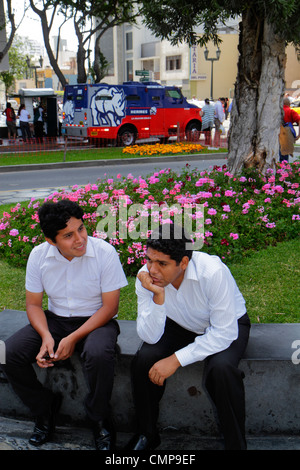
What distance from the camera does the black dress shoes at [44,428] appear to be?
117 inches

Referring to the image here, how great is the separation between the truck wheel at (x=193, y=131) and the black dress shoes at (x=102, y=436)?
674 inches

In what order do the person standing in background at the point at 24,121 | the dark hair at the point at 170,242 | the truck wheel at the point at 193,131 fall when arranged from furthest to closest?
the person standing in background at the point at 24,121 < the truck wheel at the point at 193,131 < the dark hair at the point at 170,242

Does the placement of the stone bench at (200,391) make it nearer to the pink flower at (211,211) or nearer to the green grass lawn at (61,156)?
the pink flower at (211,211)

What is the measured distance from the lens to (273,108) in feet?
23.9

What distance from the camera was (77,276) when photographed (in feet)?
10.3

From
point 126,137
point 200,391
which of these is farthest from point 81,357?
point 126,137

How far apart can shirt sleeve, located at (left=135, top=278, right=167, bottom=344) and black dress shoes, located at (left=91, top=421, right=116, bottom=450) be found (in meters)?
0.54

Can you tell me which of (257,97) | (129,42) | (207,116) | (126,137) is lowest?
(126,137)

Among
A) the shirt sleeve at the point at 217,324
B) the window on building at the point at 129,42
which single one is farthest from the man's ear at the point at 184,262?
the window on building at the point at 129,42

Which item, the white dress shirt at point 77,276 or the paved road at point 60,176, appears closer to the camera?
the white dress shirt at point 77,276

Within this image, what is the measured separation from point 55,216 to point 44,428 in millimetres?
1242

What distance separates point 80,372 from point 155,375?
2.01 ft

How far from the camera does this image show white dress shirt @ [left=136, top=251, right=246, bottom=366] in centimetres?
271

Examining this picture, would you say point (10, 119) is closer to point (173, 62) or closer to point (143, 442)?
point (143, 442)
